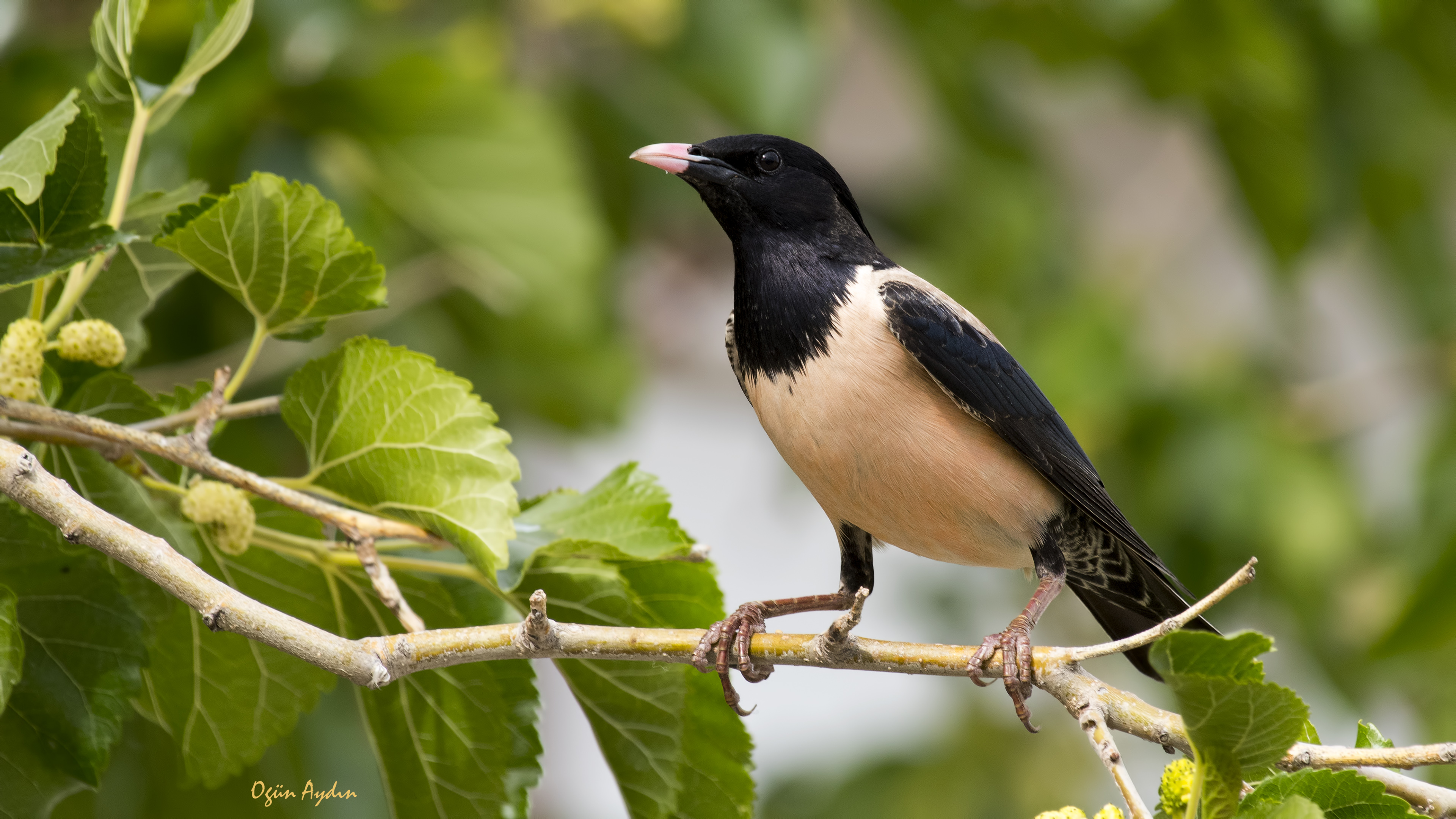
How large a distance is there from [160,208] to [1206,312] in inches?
257

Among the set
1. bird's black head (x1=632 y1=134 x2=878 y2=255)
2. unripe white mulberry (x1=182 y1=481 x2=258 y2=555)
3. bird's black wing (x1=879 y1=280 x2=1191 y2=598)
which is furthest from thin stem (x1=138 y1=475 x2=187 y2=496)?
bird's black wing (x1=879 y1=280 x2=1191 y2=598)

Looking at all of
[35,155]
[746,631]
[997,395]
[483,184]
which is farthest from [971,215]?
[35,155]

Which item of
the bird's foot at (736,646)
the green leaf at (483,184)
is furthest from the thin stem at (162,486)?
the green leaf at (483,184)

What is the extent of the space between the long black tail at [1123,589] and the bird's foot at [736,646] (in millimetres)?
613

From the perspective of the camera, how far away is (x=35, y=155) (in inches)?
53.3

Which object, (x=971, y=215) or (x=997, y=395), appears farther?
(x=971, y=215)

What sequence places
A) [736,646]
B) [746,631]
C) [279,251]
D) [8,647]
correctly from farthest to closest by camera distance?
[746,631] < [736,646] < [279,251] < [8,647]

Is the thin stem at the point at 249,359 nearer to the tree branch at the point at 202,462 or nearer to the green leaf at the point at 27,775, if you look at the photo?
the tree branch at the point at 202,462

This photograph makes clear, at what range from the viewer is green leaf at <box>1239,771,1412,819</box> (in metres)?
1.24

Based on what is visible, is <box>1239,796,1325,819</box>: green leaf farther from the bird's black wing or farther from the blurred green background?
the blurred green background

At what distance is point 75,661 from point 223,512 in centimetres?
27

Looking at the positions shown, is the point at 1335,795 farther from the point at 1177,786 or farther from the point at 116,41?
the point at 116,41

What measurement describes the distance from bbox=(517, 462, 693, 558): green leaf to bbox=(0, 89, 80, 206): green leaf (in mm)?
696

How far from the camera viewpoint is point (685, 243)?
5504 mm
